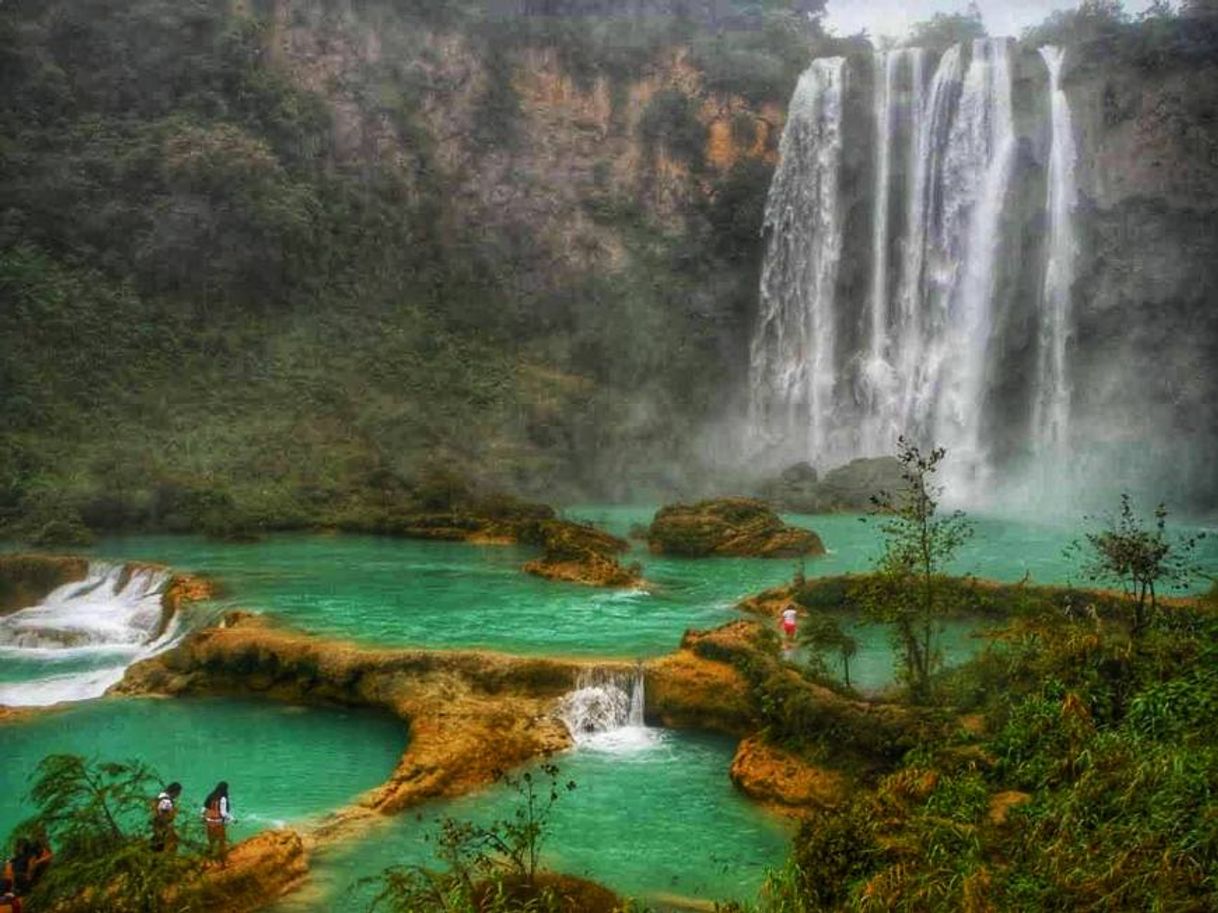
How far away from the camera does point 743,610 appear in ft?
68.2

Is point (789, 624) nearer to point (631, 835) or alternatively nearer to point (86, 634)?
point (631, 835)

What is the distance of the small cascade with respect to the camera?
14588 mm

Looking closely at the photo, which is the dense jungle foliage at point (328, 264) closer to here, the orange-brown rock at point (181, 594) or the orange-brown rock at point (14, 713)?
the orange-brown rock at point (181, 594)

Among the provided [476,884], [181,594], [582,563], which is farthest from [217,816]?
[582,563]

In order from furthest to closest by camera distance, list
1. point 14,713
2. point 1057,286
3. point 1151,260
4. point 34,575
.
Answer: point 1057,286
point 1151,260
point 34,575
point 14,713

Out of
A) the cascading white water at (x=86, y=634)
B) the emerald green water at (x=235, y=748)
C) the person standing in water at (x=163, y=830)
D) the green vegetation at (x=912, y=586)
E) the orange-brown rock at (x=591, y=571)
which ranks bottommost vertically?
the emerald green water at (x=235, y=748)

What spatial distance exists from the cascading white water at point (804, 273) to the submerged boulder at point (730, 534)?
20167 mm

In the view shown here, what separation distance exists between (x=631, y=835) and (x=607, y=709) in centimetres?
367

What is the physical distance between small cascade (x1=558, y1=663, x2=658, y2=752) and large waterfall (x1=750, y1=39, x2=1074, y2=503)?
31134mm

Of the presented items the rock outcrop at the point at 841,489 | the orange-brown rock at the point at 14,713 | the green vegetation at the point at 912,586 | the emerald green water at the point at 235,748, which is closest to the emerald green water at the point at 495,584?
the emerald green water at the point at 235,748

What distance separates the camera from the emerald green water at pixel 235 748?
1258 cm

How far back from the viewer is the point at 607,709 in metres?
15.0

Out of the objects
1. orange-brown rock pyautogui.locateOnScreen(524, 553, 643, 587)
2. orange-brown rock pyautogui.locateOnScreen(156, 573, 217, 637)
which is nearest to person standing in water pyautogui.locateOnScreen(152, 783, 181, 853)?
orange-brown rock pyautogui.locateOnScreen(156, 573, 217, 637)

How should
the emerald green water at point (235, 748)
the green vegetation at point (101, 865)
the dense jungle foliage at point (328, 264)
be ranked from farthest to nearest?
the dense jungle foliage at point (328, 264)
the emerald green water at point (235, 748)
the green vegetation at point (101, 865)
